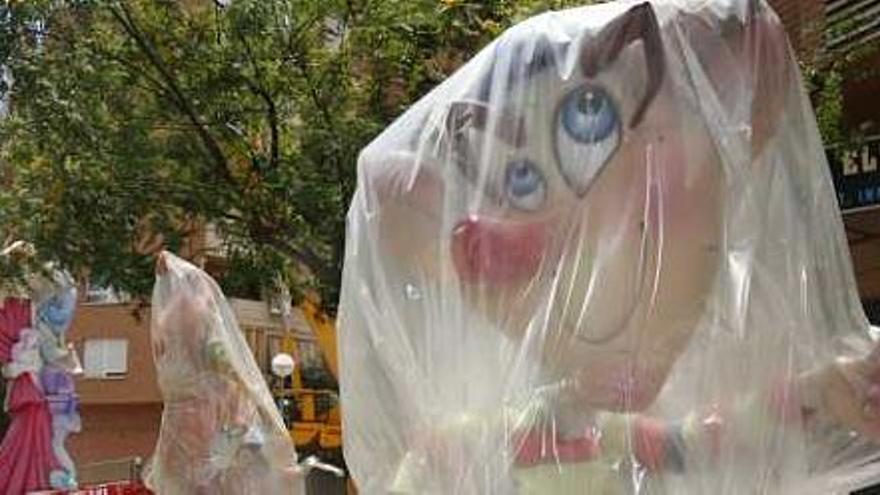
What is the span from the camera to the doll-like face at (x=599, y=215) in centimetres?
340

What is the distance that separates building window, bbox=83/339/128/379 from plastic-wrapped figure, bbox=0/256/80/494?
16348mm

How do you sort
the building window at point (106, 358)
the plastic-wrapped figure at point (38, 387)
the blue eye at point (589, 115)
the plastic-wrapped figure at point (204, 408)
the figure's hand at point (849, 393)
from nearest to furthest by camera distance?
the figure's hand at point (849, 393) < the blue eye at point (589, 115) < the plastic-wrapped figure at point (204, 408) < the plastic-wrapped figure at point (38, 387) < the building window at point (106, 358)

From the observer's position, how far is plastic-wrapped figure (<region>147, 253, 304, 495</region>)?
21.9 ft

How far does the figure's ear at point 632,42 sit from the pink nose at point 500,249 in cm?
38

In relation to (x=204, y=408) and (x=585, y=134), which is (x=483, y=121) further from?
(x=204, y=408)

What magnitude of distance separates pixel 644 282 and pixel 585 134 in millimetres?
396

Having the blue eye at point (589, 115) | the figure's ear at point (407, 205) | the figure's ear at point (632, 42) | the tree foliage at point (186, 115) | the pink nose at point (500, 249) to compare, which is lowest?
the pink nose at point (500, 249)

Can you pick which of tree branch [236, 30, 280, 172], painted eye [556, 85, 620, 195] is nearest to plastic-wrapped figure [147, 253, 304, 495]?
tree branch [236, 30, 280, 172]

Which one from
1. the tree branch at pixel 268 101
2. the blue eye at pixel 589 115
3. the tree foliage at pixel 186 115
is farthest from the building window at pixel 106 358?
the blue eye at pixel 589 115

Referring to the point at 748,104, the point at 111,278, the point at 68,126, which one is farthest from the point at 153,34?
the point at 748,104

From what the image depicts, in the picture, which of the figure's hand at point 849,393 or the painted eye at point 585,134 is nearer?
the figure's hand at point 849,393

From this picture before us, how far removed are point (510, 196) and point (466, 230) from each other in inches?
5.5

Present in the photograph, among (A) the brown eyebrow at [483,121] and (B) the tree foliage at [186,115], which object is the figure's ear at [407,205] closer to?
(A) the brown eyebrow at [483,121]

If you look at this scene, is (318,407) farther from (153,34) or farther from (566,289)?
(566,289)
